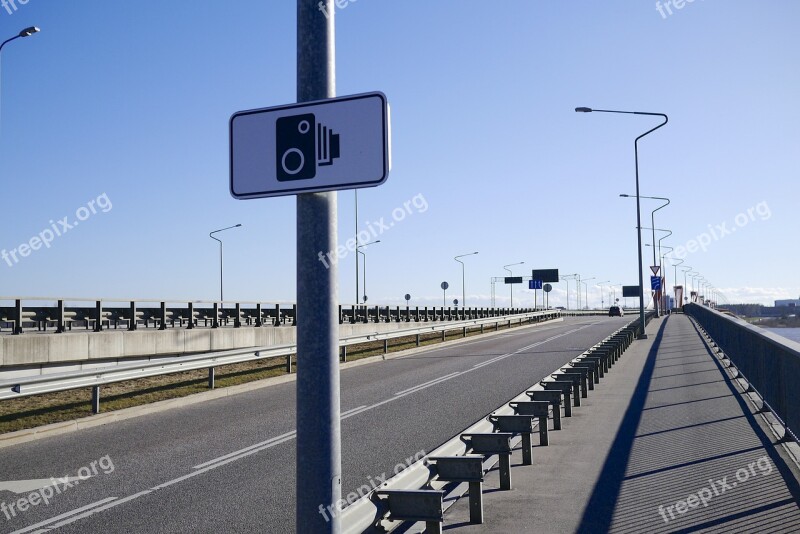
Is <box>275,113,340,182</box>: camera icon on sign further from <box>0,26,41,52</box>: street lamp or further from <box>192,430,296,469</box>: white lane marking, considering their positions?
<box>0,26,41,52</box>: street lamp

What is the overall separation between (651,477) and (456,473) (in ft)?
9.08

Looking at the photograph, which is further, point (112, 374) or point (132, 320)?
point (132, 320)

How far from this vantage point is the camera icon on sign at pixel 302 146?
337cm

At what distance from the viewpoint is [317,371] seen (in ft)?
10.6

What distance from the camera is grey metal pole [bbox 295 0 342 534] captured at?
321 cm

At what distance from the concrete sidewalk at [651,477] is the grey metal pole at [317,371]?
337 cm

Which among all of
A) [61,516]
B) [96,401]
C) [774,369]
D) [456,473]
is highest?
[774,369]

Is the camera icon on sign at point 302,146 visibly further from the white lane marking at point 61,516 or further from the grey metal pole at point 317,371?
the white lane marking at point 61,516

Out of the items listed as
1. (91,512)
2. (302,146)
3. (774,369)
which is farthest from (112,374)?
(302,146)

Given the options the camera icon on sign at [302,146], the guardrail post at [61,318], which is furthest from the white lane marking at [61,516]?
the guardrail post at [61,318]

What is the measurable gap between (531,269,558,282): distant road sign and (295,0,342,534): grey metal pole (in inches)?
4627

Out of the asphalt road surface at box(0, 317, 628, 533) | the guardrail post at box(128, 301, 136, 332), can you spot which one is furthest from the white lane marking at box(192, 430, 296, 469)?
the guardrail post at box(128, 301, 136, 332)

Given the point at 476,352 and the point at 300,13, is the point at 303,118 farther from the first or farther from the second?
the point at 476,352

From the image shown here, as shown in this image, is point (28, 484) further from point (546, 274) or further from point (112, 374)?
point (546, 274)
